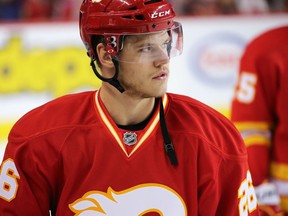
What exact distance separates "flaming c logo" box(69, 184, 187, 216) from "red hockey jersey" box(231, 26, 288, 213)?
720 millimetres

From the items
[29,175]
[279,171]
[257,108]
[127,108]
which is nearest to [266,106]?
[257,108]

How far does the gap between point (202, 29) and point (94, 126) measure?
8.92ft

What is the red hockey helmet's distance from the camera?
2.29m

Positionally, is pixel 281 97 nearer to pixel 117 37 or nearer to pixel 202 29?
pixel 117 37

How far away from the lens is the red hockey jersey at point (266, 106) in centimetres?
293

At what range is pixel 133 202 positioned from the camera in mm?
2318

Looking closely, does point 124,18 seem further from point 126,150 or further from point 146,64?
point 126,150

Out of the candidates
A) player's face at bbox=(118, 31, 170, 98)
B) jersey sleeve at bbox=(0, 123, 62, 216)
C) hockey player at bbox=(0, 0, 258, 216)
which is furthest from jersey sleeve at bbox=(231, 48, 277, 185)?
jersey sleeve at bbox=(0, 123, 62, 216)

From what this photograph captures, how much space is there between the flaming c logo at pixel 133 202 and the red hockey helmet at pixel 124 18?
379 mm

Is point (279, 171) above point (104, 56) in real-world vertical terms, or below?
below

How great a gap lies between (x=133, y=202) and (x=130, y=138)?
18 cm

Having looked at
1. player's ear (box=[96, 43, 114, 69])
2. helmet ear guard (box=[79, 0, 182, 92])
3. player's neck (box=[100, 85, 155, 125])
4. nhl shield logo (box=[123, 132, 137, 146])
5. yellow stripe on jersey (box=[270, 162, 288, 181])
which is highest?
helmet ear guard (box=[79, 0, 182, 92])

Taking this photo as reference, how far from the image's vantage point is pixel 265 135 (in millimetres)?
2973

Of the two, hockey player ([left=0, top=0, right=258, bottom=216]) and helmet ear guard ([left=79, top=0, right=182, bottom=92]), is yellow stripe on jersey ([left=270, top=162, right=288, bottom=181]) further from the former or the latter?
helmet ear guard ([left=79, top=0, right=182, bottom=92])
